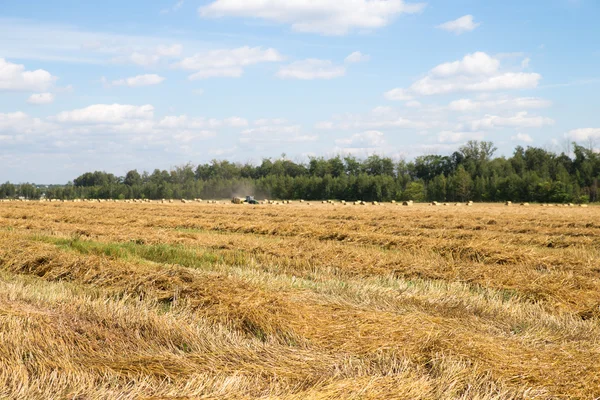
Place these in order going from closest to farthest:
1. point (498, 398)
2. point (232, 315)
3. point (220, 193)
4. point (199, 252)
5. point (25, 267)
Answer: point (498, 398) < point (232, 315) < point (25, 267) < point (199, 252) < point (220, 193)

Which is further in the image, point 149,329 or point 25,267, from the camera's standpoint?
point 25,267

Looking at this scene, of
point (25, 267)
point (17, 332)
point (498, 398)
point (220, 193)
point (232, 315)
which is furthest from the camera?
point (220, 193)

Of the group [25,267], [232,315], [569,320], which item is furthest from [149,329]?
[25,267]

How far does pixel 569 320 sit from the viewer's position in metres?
7.68

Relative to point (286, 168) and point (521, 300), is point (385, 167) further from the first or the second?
point (521, 300)

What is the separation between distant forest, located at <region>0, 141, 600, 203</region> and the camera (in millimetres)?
78938

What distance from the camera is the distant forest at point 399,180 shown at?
259 feet

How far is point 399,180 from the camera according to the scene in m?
99.6

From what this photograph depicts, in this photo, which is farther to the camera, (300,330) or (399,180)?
(399,180)

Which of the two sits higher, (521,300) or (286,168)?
(286,168)

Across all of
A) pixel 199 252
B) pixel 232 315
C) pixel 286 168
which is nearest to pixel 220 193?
pixel 286 168

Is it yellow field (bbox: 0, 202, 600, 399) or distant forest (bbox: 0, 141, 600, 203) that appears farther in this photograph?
distant forest (bbox: 0, 141, 600, 203)

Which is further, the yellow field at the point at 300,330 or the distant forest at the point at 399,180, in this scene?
the distant forest at the point at 399,180

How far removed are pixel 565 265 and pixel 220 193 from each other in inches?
4034
